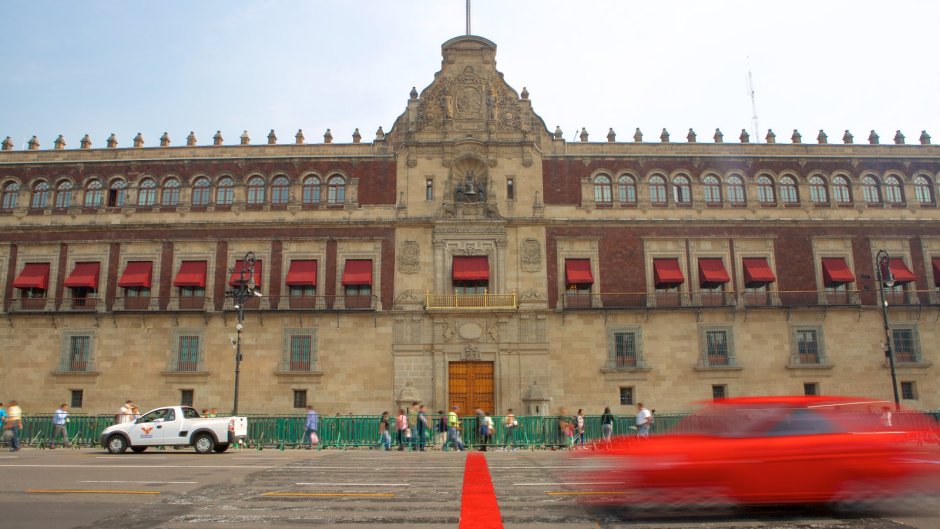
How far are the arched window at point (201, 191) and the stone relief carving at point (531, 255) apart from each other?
16.2m

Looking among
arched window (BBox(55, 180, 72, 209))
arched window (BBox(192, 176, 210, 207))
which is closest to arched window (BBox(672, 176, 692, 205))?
arched window (BBox(192, 176, 210, 207))

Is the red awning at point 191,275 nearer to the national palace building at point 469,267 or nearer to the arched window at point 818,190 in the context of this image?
the national palace building at point 469,267

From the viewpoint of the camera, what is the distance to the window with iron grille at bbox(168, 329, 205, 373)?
106 feet

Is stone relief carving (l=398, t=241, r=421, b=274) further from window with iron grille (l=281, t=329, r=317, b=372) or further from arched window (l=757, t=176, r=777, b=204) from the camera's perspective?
arched window (l=757, t=176, r=777, b=204)

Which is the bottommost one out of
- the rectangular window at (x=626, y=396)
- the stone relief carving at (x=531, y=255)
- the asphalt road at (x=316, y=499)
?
the asphalt road at (x=316, y=499)

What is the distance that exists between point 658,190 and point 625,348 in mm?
8335

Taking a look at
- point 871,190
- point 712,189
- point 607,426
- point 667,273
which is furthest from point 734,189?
point 607,426

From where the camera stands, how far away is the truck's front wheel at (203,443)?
21516 mm

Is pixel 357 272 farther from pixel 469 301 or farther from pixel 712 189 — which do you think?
pixel 712 189

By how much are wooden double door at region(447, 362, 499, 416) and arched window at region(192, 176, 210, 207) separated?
15111mm

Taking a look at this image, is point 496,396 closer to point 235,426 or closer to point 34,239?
point 235,426

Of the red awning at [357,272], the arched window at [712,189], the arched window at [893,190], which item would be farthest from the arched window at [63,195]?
the arched window at [893,190]

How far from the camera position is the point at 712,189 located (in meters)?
34.5

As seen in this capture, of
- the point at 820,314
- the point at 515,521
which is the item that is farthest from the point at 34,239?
the point at 820,314
